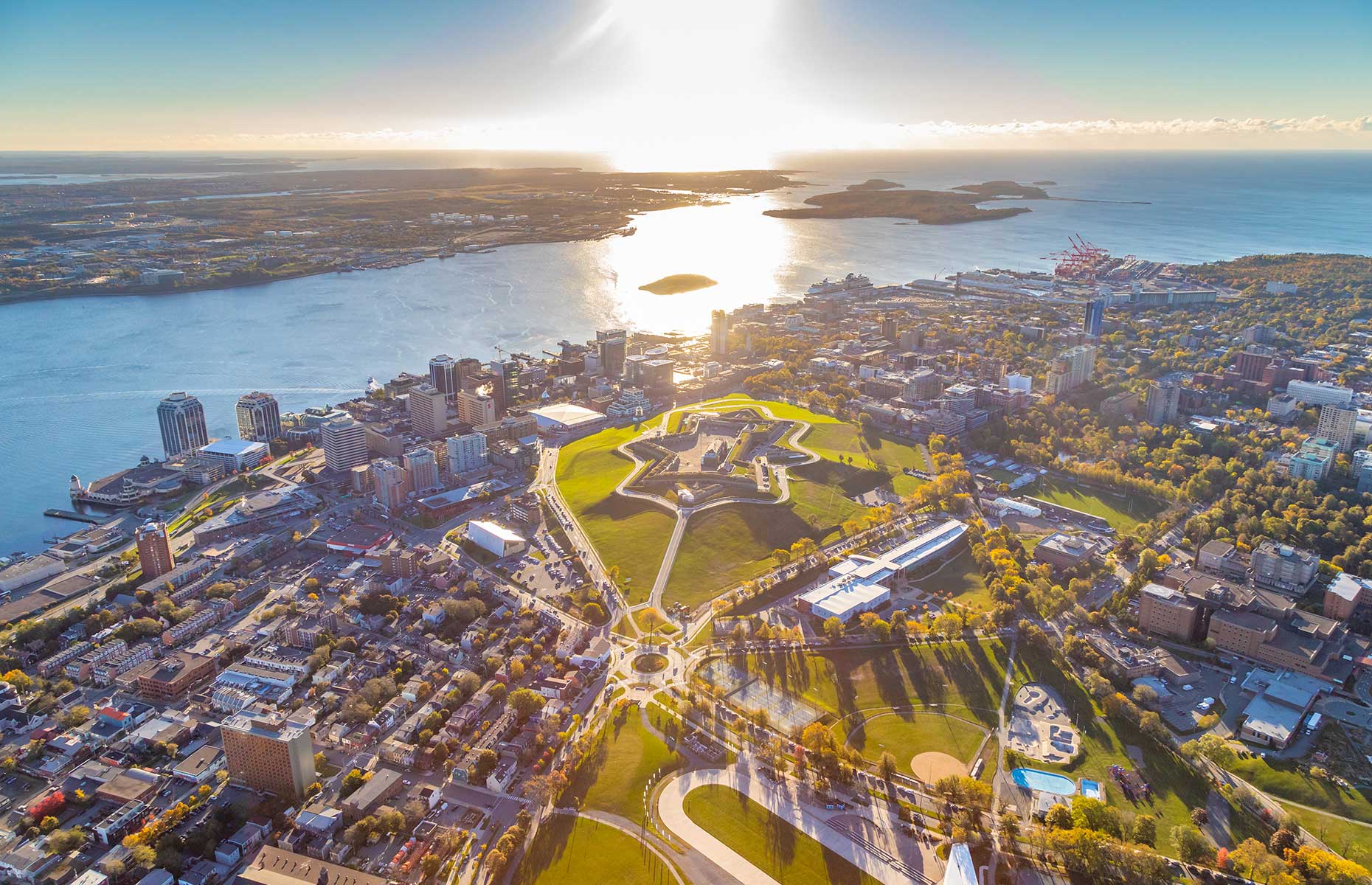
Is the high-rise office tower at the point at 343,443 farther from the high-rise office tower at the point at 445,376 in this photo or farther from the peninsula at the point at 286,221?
the peninsula at the point at 286,221

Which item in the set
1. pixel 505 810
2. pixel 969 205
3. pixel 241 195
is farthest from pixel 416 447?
pixel 241 195

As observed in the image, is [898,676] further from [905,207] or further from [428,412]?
[905,207]

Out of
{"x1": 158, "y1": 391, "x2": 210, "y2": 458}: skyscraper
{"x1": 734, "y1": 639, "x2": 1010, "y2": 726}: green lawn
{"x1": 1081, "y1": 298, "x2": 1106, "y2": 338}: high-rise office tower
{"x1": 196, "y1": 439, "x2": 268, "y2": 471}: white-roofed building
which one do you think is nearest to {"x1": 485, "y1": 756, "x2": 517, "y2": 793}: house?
{"x1": 734, "y1": 639, "x2": 1010, "y2": 726}: green lawn

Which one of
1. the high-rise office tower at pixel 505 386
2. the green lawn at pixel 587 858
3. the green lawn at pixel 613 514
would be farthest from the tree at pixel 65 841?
the high-rise office tower at pixel 505 386

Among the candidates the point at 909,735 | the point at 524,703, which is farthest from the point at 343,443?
the point at 909,735

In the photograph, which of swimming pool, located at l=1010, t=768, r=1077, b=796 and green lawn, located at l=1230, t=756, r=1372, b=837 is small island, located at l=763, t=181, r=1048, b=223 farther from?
swimming pool, located at l=1010, t=768, r=1077, b=796

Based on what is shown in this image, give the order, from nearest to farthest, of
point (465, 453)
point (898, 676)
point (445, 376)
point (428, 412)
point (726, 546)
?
point (898, 676), point (726, 546), point (465, 453), point (428, 412), point (445, 376)

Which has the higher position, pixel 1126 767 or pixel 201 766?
pixel 201 766
